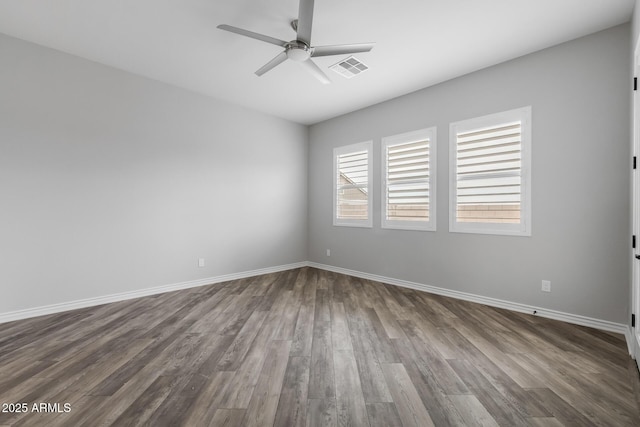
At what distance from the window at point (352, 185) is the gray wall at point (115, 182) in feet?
4.51

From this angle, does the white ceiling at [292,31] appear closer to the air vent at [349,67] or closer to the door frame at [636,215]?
the air vent at [349,67]

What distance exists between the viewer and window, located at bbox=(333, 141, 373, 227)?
209 inches

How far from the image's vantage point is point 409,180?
464 centimetres

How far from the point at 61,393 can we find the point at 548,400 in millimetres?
3100

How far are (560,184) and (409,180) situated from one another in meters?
1.90

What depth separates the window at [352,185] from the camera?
17.4 ft

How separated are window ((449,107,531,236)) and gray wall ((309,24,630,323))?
3.7 inches

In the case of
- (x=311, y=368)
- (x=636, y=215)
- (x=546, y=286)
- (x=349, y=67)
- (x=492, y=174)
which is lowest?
(x=311, y=368)

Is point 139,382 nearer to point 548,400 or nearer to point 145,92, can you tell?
point 548,400

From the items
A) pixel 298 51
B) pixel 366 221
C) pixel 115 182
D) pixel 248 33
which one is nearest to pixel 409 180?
pixel 366 221

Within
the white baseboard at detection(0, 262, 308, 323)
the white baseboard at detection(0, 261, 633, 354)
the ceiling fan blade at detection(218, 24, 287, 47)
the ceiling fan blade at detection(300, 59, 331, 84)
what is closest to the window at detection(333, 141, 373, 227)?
the white baseboard at detection(0, 261, 633, 354)

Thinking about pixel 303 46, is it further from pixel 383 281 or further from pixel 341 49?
pixel 383 281

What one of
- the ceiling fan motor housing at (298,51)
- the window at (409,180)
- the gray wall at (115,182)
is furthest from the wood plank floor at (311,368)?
the ceiling fan motor housing at (298,51)

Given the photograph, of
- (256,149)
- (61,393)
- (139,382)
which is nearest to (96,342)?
(61,393)
